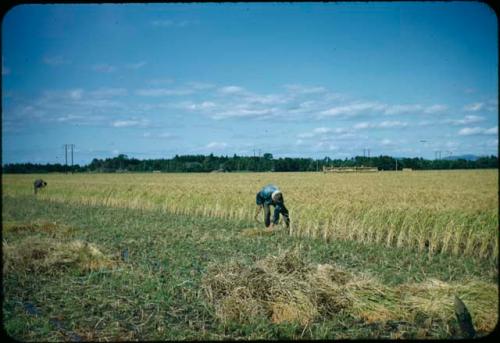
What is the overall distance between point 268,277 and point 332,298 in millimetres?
906

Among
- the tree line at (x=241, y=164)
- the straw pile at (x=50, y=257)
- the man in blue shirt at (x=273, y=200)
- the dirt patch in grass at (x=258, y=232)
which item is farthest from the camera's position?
the tree line at (x=241, y=164)

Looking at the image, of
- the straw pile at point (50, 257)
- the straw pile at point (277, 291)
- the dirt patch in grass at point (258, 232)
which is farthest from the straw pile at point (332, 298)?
the dirt patch in grass at point (258, 232)

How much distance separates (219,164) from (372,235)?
64.1 metres

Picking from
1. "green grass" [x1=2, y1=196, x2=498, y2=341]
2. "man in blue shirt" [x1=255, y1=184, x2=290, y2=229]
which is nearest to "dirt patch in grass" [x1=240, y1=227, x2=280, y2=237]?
"green grass" [x1=2, y1=196, x2=498, y2=341]

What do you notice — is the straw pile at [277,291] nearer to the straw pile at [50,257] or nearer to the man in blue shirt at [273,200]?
the straw pile at [50,257]

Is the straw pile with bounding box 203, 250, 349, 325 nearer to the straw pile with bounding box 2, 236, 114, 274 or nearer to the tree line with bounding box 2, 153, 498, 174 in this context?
the straw pile with bounding box 2, 236, 114, 274

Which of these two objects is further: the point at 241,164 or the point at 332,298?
the point at 241,164

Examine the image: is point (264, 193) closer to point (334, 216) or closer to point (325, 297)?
point (334, 216)

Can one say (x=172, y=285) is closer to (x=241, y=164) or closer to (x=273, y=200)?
(x=273, y=200)

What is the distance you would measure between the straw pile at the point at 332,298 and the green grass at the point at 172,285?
0.16 metres

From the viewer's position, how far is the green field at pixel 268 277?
495cm

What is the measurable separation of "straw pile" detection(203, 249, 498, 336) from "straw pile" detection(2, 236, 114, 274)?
110 inches

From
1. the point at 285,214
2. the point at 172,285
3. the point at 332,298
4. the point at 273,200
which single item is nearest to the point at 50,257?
the point at 172,285

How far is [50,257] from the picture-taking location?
24.8ft
